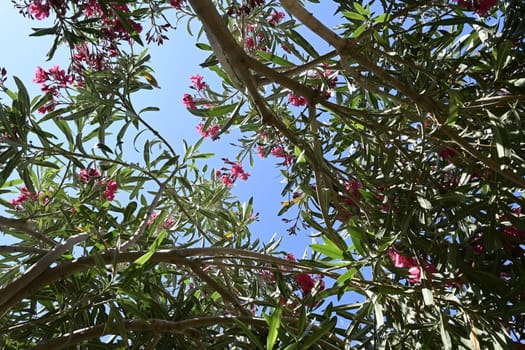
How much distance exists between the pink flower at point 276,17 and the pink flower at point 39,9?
124 centimetres

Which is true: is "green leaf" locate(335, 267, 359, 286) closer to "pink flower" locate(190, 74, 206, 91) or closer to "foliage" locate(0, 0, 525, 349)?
"foliage" locate(0, 0, 525, 349)

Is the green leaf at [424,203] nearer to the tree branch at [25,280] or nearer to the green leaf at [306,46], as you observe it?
the green leaf at [306,46]

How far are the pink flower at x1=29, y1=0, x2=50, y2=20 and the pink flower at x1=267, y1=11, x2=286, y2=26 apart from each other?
124 cm

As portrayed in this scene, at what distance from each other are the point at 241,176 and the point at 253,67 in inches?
64.4

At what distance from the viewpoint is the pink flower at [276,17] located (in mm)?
2781

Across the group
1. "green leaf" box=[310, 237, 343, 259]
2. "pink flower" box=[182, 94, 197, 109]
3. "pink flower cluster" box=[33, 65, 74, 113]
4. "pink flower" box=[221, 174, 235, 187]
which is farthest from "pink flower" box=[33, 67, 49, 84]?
"green leaf" box=[310, 237, 343, 259]

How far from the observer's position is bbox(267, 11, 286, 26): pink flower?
9.12 feet

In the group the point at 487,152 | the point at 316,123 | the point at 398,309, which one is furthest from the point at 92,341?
the point at 487,152

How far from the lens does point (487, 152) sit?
1686 mm

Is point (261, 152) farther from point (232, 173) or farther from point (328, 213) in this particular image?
point (328, 213)

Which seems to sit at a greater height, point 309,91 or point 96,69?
point 96,69

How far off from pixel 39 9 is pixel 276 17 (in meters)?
1.38

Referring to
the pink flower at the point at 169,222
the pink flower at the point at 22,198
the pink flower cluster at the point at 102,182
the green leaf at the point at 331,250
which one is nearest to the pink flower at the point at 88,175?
the pink flower cluster at the point at 102,182

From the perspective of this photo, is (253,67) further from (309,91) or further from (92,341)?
(92,341)
